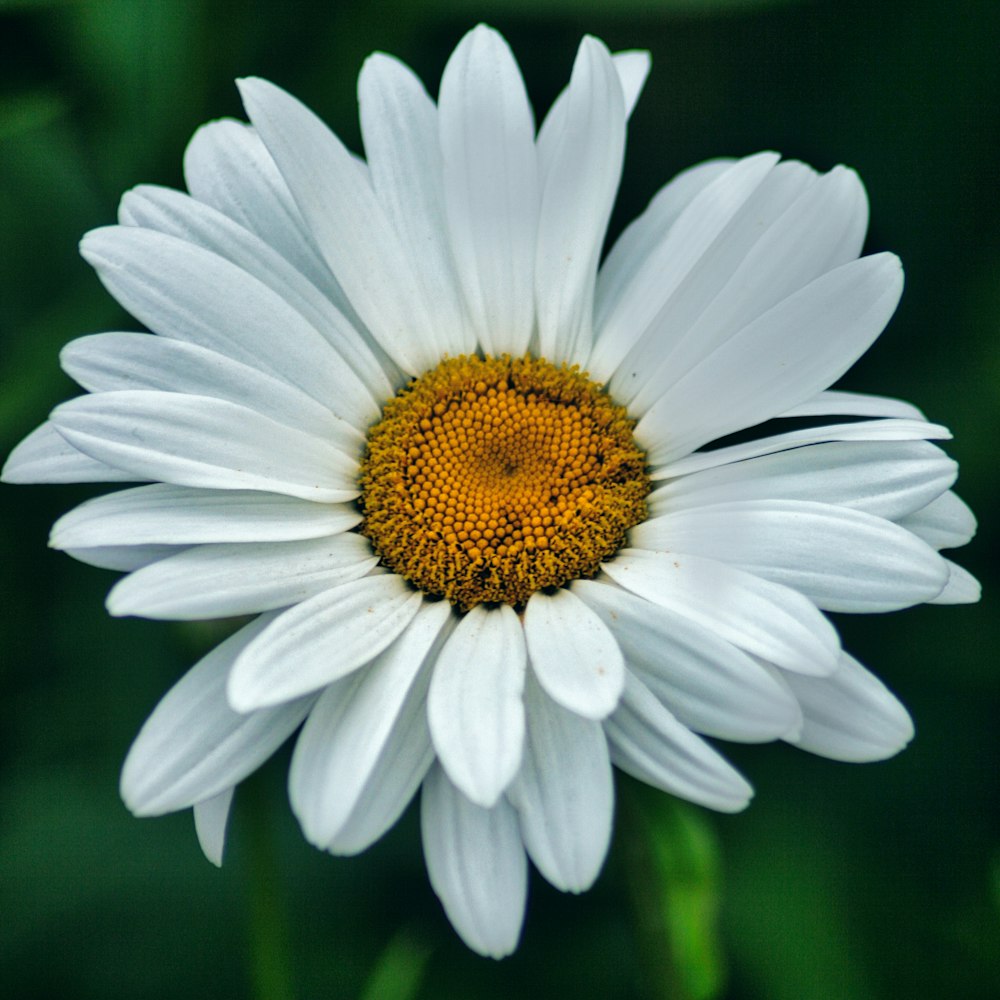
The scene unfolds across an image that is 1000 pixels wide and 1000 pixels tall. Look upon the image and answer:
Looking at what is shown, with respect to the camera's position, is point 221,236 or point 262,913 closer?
point 221,236

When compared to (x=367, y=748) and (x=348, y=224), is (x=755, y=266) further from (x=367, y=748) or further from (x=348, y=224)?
(x=367, y=748)

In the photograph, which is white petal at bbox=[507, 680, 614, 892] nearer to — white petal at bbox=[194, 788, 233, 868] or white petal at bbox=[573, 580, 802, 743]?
white petal at bbox=[573, 580, 802, 743]

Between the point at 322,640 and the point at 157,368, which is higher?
the point at 157,368

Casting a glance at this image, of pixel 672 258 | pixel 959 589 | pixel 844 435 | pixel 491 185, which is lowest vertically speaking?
pixel 959 589

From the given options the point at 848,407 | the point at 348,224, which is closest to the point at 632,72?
the point at 348,224

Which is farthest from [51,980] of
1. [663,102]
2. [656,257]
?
[663,102]

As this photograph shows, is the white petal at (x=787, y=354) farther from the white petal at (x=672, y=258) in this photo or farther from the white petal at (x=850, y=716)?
the white petal at (x=850, y=716)
